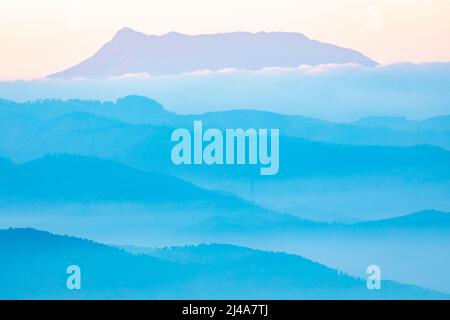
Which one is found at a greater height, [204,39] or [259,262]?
[204,39]

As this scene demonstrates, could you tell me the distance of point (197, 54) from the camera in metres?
4.12

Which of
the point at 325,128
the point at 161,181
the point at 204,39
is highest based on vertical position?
the point at 204,39

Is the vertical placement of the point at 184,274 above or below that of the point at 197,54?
below

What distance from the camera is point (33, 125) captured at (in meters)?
4.09

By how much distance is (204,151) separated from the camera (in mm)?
4055

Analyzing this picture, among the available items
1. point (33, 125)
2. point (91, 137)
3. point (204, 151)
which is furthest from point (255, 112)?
point (33, 125)

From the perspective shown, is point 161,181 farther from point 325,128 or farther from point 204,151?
point 325,128

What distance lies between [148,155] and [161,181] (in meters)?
0.16

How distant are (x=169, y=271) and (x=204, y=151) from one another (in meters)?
0.66

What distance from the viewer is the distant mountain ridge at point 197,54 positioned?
13.4ft

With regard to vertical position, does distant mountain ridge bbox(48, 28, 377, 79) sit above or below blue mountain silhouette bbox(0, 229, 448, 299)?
above

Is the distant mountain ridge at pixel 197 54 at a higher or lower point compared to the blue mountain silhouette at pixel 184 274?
higher

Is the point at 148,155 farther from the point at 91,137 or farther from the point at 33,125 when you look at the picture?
the point at 33,125

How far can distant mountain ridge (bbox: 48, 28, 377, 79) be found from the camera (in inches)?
161
